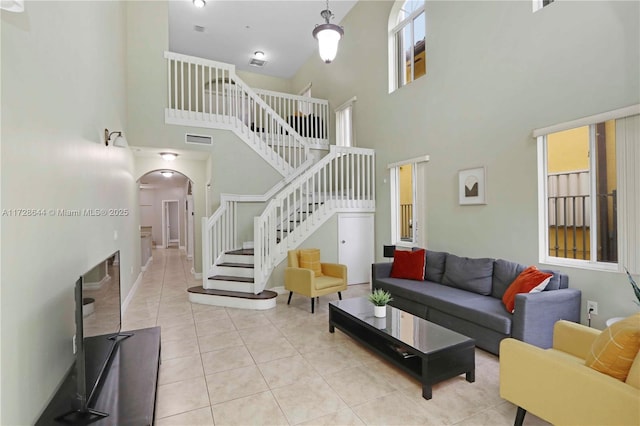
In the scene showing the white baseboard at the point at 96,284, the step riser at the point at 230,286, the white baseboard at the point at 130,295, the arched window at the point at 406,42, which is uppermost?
the arched window at the point at 406,42

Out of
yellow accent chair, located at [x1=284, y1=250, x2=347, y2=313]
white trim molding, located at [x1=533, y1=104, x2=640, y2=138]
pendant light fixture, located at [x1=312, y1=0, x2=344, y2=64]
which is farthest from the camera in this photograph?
yellow accent chair, located at [x1=284, y1=250, x2=347, y2=313]

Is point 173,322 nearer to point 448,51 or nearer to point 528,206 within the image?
point 528,206

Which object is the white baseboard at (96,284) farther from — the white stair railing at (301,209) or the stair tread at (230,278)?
the stair tread at (230,278)

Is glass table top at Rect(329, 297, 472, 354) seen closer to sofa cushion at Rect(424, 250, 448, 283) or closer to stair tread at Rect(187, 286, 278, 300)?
sofa cushion at Rect(424, 250, 448, 283)

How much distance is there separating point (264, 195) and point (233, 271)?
1759 millimetres

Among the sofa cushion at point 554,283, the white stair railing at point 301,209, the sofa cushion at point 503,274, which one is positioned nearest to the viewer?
the sofa cushion at point 554,283

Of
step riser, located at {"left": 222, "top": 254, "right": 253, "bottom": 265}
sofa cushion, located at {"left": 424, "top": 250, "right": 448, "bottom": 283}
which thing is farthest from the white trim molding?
step riser, located at {"left": 222, "top": 254, "right": 253, "bottom": 265}

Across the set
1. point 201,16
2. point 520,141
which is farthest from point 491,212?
point 201,16

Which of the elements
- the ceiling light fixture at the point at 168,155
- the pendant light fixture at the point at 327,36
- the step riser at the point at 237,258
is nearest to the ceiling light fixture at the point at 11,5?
the pendant light fixture at the point at 327,36

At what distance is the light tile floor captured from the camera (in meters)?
2.15

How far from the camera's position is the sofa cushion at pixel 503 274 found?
11.2 feet

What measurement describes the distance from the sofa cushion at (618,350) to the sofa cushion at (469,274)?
80.1 inches

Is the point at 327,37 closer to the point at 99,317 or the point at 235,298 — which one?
the point at 99,317

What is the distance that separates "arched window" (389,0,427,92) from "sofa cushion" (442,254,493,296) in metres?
3.18
